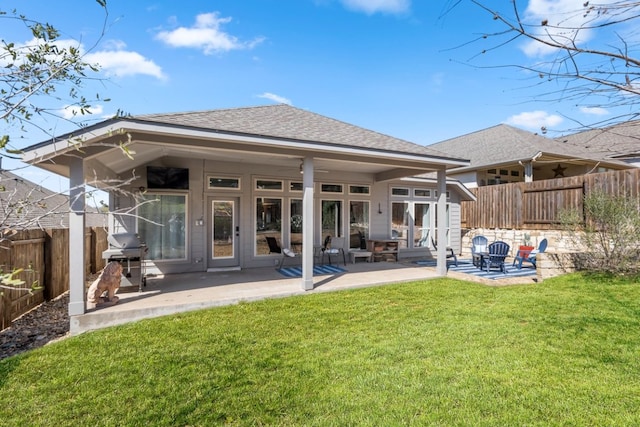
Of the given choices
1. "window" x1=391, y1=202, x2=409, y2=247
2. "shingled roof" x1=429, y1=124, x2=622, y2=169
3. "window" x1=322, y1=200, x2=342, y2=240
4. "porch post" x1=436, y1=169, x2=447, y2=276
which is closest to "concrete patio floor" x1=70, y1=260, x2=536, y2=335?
"porch post" x1=436, y1=169, x2=447, y2=276

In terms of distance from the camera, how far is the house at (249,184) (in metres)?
5.16

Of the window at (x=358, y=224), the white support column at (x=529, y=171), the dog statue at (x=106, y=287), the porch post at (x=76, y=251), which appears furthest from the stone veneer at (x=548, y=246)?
the porch post at (x=76, y=251)

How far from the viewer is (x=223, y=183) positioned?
28.2ft

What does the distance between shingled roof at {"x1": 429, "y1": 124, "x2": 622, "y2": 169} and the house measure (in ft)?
17.7

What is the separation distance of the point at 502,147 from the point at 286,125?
13.7 metres

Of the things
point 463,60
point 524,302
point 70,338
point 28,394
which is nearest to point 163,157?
point 70,338

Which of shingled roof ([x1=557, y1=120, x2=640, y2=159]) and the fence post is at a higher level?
shingled roof ([x1=557, y1=120, x2=640, y2=159])

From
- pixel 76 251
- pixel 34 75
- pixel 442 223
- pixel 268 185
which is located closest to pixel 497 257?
pixel 442 223

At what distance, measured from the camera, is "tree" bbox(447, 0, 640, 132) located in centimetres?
158

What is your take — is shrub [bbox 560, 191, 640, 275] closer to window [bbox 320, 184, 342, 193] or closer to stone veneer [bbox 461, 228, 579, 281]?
stone veneer [bbox 461, 228, 579, 281]

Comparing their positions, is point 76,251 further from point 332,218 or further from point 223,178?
point 332,218

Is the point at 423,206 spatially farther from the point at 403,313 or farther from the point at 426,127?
the point at 403,313

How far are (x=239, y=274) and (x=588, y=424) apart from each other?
6.81 m

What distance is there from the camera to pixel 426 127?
617cm
